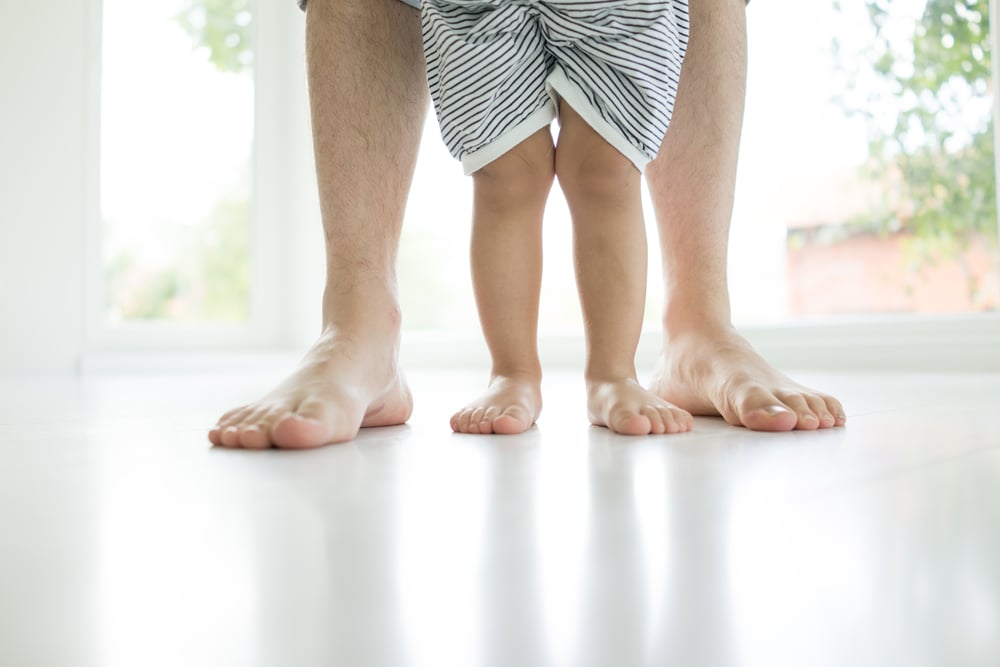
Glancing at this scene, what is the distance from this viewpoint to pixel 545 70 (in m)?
1.10

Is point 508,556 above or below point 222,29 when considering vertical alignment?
below

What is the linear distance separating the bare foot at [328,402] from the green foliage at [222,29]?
2674 millimetres

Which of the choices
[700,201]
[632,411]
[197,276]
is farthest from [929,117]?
[197,276]

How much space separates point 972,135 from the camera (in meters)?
2.15

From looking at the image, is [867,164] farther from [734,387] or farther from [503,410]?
[503,410]

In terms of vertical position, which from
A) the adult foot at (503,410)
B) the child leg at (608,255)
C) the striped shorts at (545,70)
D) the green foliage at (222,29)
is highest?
the green foliage at (222,29)

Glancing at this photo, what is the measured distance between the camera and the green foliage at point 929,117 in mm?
2141

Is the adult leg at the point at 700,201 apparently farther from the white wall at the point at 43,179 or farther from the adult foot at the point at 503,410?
the white wall at the point at 43,179

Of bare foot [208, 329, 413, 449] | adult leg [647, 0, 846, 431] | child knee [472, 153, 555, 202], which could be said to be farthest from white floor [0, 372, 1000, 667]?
child knee [472, 153, 555, 202]

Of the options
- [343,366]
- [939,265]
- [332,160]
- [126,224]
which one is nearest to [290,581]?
[343,366]

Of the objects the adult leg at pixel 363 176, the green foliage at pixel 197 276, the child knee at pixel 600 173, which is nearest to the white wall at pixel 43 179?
the green foliage at pixel 197 276

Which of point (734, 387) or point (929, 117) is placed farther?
point (929, 117)

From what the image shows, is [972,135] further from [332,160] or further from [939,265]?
[332,160]

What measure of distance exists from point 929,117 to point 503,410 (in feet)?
5.95
